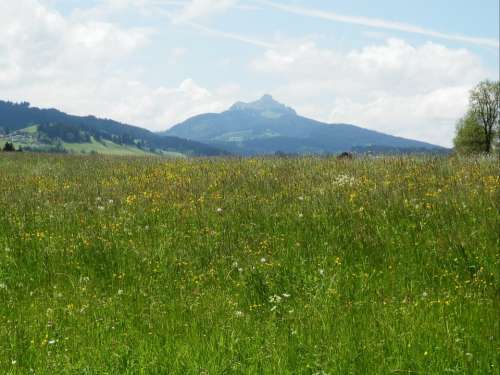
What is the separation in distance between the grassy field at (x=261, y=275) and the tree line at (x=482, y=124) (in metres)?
79.1

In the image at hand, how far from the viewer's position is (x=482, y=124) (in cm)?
8725

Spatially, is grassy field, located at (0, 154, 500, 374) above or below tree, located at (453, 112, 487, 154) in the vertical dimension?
below

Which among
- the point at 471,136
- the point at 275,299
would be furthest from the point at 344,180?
the point at 471,136

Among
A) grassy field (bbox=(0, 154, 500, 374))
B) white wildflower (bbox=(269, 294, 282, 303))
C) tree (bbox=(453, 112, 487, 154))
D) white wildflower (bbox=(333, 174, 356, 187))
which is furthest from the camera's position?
tree (bbox=(453, 112, 487, 154))

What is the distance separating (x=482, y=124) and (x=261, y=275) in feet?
295

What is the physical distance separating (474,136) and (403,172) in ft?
266

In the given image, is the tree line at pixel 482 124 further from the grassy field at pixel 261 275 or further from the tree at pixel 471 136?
the grassy field at pixel 261 275

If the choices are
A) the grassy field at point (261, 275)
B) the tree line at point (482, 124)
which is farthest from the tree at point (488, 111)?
the grassy field at point (261, 275)

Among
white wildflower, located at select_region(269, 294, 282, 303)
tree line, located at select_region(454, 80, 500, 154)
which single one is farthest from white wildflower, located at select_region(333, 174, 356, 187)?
tree line, located at select_region(454, 80, 500, 154)

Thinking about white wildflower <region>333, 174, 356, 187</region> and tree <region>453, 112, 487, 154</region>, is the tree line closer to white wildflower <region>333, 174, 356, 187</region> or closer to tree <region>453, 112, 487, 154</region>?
tree <region>453, 112, 487, 154</region>

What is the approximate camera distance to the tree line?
85375mm

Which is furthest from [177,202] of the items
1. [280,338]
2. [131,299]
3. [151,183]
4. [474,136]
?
[474,136]

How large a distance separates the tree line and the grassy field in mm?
79069

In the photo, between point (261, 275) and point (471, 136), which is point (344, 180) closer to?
point (261, 275)
